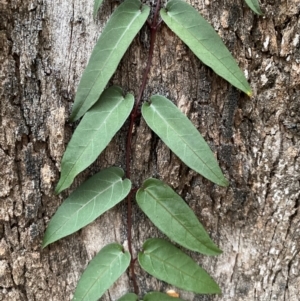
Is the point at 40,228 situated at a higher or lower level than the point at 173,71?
lower

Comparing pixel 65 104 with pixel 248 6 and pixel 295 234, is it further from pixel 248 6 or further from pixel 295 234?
pixel 295 234

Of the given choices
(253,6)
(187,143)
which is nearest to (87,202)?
(187,143)

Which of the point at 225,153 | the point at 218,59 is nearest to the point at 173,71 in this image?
the point at 218,59

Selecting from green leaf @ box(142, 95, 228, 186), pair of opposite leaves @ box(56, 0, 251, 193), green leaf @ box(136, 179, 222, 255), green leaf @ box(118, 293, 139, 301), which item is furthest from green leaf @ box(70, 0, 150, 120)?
green leaf @ box(118, 293, 139, 301)

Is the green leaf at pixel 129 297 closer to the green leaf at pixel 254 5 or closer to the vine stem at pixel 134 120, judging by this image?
the vine stem at pixel 134 120

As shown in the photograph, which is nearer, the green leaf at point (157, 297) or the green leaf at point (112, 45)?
the green leaf at point (112, 45)

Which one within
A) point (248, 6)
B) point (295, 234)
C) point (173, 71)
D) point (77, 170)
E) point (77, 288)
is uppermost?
point (248, 6)

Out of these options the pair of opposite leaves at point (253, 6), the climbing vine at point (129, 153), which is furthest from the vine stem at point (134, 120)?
the pair of opposite leaves at point (253, 6)

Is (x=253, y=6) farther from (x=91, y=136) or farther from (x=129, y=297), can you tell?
(x=129, y=297)
